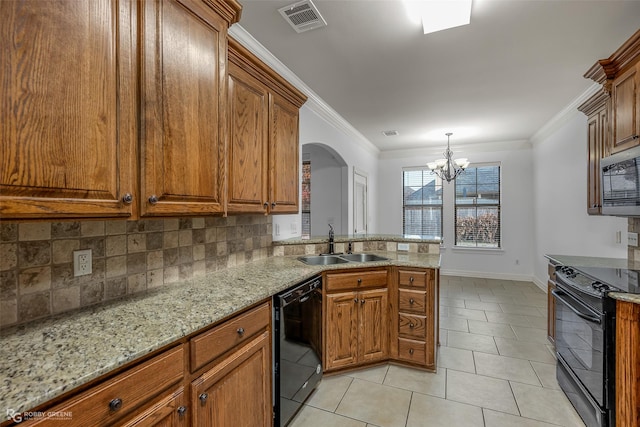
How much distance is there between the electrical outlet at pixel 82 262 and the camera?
1.30 meters

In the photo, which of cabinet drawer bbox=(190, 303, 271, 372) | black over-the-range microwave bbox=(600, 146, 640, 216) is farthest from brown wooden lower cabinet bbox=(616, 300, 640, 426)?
cabinet drawer bbox=(190, 303, 271, 372)

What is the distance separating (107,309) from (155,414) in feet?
1.85

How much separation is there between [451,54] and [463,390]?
9.27ft

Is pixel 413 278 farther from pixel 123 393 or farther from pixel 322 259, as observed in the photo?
pixel 123 393

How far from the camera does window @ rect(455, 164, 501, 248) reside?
5992 millimetres

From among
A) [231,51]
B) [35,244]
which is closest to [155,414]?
[35,244]

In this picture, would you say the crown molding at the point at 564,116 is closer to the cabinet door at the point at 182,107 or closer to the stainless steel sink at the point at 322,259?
the stainless steel sink at the point at 322,259

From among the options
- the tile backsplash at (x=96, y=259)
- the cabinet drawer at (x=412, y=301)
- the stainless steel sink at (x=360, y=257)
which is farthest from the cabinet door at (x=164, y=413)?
the stainless steel sink at (x=360, y=257)

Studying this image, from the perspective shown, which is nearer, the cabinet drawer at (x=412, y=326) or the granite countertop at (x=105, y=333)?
the granite countertop at (x=105, y=333)

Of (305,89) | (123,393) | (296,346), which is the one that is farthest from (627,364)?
(305,89)

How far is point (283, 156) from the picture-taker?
A: 242cm

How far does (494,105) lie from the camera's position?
387 centimetres

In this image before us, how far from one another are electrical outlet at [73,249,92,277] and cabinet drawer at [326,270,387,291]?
1.53 metres

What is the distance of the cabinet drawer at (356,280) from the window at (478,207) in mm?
4407
